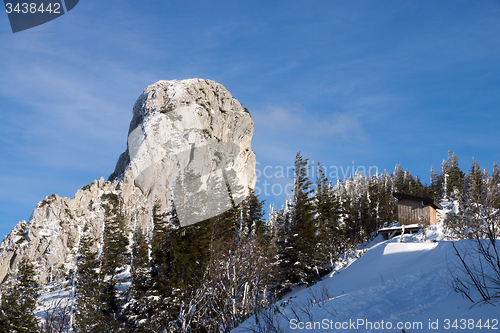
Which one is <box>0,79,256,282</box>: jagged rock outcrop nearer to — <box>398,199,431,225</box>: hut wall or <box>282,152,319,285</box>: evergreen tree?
<box>282,152,319,285</box>: evergreen tree

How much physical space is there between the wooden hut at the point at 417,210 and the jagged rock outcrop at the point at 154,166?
29.8 m

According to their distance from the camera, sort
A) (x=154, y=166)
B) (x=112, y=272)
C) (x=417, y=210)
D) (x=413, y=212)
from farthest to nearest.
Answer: (x=154, y=166) < (x=112, y=272) < (x=413, y=212) < (x=417, y=210)

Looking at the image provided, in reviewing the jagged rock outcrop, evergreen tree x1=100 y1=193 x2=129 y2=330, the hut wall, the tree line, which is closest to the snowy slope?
the tree line

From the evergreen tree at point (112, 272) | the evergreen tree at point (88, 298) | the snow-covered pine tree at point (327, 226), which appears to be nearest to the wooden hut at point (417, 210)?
the snow-covered pine tree at point (327, 226)

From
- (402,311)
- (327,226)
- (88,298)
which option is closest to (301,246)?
(327,226)

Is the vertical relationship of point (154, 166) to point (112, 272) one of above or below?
above

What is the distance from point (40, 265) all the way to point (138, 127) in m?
45.2

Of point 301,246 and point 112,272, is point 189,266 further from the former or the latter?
point 112,272

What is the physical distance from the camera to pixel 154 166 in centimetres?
9550

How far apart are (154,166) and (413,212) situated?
7310cm

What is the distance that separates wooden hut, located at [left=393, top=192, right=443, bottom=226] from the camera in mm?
35266

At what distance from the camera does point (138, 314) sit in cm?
2778

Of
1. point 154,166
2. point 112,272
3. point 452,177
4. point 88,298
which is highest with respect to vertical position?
point 154,166

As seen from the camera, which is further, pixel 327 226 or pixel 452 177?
pixel 452 177
